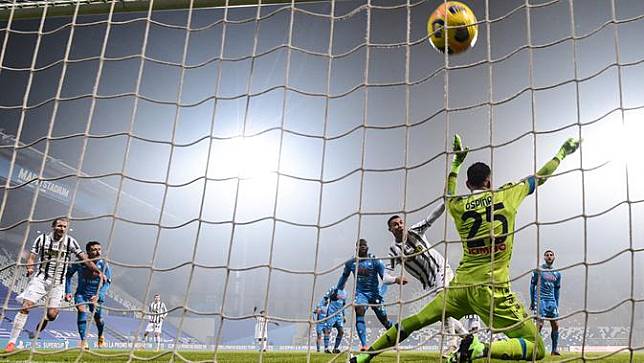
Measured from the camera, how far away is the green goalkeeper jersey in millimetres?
2885

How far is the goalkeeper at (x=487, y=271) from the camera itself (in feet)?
8.80

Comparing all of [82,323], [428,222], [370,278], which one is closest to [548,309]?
[370,278]

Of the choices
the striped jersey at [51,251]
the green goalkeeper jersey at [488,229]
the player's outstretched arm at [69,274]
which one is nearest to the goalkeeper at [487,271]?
the green goalkeeper jersey at [488,229]

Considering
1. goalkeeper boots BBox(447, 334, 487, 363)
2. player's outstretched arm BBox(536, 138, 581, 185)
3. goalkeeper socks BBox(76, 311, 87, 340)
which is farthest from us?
goalkeeper socks BBox(76, 311, 87, 340)

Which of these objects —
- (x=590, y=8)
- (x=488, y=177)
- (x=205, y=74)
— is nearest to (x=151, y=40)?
(x=205, y=74)

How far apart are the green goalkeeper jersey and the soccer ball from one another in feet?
2.71

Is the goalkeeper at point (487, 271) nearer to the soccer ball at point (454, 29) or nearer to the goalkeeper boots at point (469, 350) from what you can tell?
the goalkeeper boots at point (469, 350)

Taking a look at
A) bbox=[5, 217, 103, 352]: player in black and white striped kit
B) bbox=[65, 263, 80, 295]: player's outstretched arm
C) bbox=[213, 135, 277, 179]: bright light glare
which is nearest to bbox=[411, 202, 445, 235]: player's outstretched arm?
bbox=[5, 217, 103, 352]: player in black and white striped kit

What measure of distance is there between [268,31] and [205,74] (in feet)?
6.32

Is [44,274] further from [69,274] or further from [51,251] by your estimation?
[69,274]

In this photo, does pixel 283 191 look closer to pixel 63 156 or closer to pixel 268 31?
pixel 268 31

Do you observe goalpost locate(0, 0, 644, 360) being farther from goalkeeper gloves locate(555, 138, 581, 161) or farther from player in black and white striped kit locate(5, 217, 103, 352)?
goalkeeper gloves locate(555, 138, 581, 161)

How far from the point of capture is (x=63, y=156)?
13.8m

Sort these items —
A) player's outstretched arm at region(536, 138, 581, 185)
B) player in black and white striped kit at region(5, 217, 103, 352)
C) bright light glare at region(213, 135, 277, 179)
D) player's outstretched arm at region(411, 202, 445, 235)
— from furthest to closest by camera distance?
bright light glare at region(213, 135, 277, 179)
player in black and white striped kit at region(5, 217, 103, 352)
player's outstretched arm at region(411, 202, 445, 235)
player's outstretched arm at region(536, 138, 581, 185)
